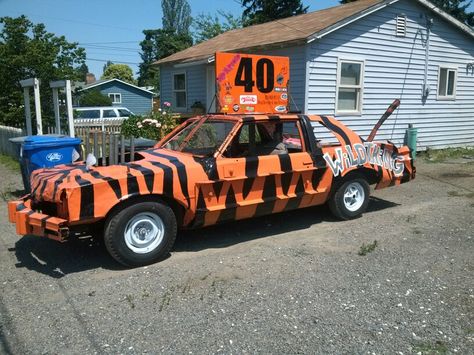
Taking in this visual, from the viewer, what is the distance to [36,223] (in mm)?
4508

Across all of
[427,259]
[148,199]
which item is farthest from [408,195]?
[148,199]

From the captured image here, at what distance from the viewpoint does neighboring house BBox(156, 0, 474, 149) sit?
10.9 metres

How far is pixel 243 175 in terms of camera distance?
522cm

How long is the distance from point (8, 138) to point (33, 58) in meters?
2.40

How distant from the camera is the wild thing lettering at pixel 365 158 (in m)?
6.05

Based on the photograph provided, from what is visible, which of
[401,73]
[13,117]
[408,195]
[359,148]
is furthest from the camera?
[13,117]

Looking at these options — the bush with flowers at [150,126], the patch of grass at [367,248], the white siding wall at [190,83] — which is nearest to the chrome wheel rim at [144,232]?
the patch of grass at [367,248]

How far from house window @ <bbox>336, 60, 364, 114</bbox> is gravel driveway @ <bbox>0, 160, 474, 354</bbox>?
5.81 meters

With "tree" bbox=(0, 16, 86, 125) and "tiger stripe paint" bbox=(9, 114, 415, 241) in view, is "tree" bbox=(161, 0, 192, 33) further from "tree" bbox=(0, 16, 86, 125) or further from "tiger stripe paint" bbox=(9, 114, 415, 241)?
"tiger stripe paint" bbox=(9, 114, 415, 241)

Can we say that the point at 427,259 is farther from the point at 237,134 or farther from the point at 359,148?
the point at 237,134

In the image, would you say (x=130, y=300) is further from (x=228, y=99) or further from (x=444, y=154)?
(x=444, y=154)

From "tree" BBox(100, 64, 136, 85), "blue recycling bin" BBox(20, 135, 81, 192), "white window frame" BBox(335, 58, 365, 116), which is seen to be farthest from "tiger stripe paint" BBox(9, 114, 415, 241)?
"tree" BBox(100, 64, 136, 85)

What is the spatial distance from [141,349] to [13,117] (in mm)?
12724

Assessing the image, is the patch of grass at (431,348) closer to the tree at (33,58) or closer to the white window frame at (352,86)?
the white window frame at (352,86)
